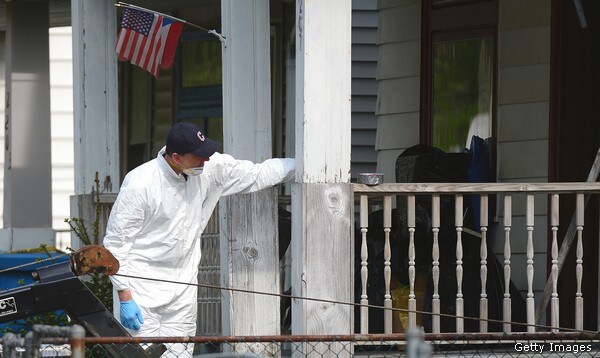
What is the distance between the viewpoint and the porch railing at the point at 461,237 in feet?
25.5

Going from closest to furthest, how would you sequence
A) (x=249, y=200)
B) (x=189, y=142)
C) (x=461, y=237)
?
1. (x=189, y=142)
2. (x=249, y=200)
3. (x=461, y=237)

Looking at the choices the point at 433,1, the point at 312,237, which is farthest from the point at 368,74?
the point at 312,237

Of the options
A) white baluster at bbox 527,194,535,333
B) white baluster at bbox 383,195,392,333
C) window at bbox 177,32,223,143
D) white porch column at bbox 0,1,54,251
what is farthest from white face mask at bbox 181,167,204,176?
window at bbox 177,32,223,143

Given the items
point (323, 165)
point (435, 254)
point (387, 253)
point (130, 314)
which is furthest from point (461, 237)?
point (130, 314)

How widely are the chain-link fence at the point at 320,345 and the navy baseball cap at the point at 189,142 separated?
1.14 metres

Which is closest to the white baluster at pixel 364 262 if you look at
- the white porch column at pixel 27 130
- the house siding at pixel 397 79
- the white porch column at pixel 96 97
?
the white porch column at pixel 96 97

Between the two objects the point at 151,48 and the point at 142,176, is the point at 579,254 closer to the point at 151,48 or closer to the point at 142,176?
the point at 142,176

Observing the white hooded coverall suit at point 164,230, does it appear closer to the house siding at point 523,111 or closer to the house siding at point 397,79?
the house siding at point 523,111

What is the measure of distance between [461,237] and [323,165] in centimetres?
142

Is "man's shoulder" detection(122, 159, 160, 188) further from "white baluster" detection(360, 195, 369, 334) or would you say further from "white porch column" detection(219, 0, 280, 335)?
"white baluster" detection(360, 195, 369, 334)

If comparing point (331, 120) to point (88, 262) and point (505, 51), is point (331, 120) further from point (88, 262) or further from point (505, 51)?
point (505, 51)

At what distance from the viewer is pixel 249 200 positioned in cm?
828

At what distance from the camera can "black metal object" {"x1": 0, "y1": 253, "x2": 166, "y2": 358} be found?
7043 millimetres

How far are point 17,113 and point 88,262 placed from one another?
6900 mm
